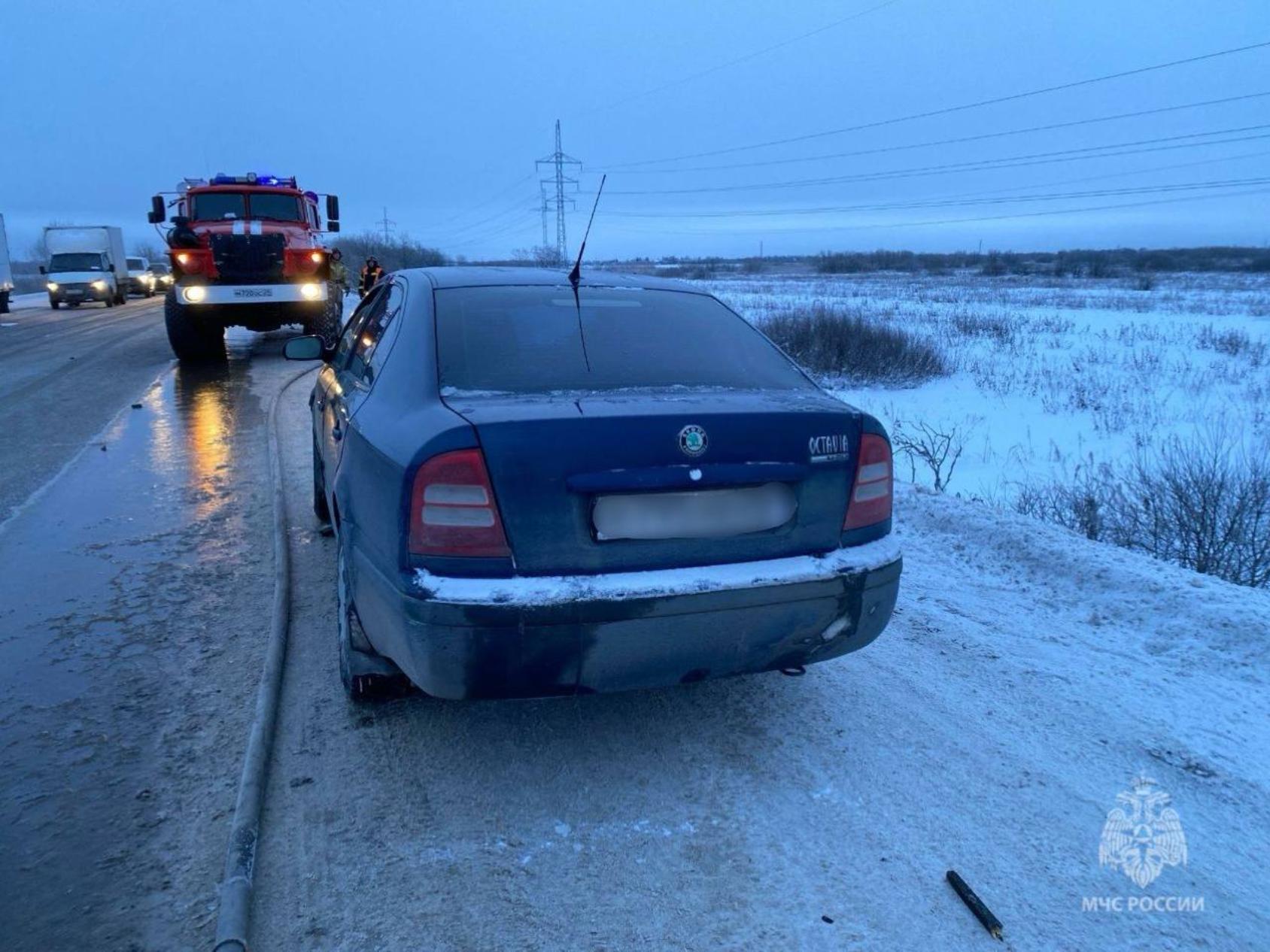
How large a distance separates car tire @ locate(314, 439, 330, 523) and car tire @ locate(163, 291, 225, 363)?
9.02 metres

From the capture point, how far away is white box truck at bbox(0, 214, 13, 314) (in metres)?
26.8

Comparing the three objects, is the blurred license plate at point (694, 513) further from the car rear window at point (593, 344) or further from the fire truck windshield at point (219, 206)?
the fire truck windshield at point (219, 206)


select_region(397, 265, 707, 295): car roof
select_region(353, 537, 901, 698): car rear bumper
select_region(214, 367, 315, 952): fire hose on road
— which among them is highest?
Answer: select_region(397, 265, 707, 295): car roof

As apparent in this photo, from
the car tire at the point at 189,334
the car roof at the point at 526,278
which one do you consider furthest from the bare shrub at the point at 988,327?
the car roof at the point at 526,278

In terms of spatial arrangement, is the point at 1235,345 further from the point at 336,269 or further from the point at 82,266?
the point at 82,266

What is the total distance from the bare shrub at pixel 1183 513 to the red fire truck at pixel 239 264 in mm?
10901

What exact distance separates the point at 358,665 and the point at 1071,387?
1072 centimetres

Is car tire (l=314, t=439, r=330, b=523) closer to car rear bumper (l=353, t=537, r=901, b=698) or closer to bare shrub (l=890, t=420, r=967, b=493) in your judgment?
car rear bumper (l=353, t=537, r=901, b=698)

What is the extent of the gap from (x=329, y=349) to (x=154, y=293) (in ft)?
142

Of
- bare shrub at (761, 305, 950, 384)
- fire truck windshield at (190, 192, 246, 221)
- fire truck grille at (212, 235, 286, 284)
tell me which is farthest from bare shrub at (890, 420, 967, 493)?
fire truck windshield at (190, 192, 246, 221)

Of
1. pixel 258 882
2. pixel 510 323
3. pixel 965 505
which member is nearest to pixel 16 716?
pixel 258 882

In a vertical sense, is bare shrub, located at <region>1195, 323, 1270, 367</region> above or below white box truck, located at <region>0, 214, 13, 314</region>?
below

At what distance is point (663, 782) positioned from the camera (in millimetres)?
2785

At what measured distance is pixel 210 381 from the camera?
38.9ft
